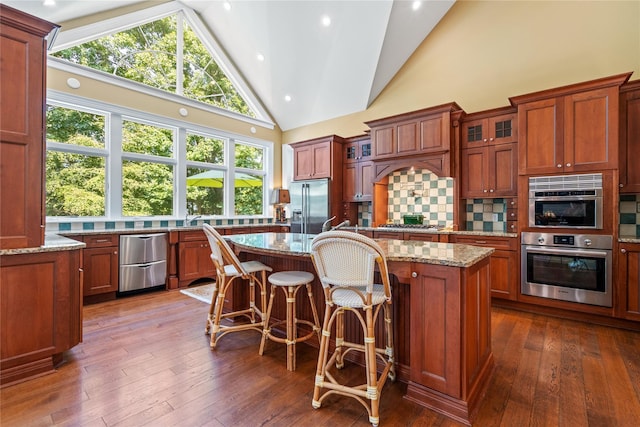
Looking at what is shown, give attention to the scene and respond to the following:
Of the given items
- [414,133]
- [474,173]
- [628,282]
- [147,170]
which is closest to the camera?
[628,282]

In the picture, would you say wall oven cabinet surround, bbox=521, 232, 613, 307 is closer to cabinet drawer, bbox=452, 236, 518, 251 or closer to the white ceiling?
cabinet drawer, bbox=452, 236, 518, 251

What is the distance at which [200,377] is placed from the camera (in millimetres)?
2049

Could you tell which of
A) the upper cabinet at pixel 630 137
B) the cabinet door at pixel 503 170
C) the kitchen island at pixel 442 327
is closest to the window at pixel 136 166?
the kitchen island at pixel 442 327

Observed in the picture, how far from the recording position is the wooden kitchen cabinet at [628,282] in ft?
9.38

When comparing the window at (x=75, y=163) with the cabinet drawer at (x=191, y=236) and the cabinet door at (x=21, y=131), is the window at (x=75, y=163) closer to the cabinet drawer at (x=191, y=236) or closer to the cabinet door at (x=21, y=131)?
the cabinet drawer at (x=191, y=236)

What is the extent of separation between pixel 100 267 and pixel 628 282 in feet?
19.5

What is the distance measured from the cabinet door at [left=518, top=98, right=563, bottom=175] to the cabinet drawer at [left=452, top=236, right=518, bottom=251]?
83 centimetres

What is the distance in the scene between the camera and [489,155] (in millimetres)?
3928

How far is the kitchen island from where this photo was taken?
165 cm

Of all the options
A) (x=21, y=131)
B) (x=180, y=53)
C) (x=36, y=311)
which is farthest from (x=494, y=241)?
(x=180, y=53)

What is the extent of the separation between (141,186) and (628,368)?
5.99 m

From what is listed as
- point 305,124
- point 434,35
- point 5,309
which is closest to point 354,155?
point 305,124

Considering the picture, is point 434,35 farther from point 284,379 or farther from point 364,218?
point 284,379

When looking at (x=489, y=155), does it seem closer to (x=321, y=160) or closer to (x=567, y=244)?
(x=567, y=244)
